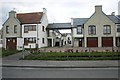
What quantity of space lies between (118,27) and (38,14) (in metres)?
18.5

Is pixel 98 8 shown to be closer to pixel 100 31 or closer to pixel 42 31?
→ pixel 100 31

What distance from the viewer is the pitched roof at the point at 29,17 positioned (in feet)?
147

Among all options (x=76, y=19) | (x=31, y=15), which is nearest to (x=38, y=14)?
(x=31, y=15)

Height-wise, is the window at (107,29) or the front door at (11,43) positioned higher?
the window at (107,29)

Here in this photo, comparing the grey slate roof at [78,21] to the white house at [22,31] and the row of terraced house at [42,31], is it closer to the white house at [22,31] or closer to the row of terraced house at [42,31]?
the row of terraced house at [42,31]

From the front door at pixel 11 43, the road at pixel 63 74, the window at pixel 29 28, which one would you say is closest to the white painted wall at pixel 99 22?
the window at pixel 29 28

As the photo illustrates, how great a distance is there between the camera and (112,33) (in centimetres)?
4366

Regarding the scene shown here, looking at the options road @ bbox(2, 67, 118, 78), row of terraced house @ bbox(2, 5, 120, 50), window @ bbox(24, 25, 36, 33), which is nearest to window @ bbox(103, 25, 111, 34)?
row of terraced house @ bbox(2, 5, 120, 50)

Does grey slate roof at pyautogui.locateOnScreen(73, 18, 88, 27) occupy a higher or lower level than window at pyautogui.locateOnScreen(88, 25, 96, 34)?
higher

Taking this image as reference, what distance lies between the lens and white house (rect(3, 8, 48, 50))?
145 ft

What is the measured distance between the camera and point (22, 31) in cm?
4509

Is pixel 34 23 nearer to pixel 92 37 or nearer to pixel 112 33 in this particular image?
pixel 92 37

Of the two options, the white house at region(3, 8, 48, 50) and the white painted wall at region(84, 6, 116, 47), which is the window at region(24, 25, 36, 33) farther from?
the white painted wall at region(84, 6, 116, 47)

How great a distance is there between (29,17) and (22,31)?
3.99 meters
